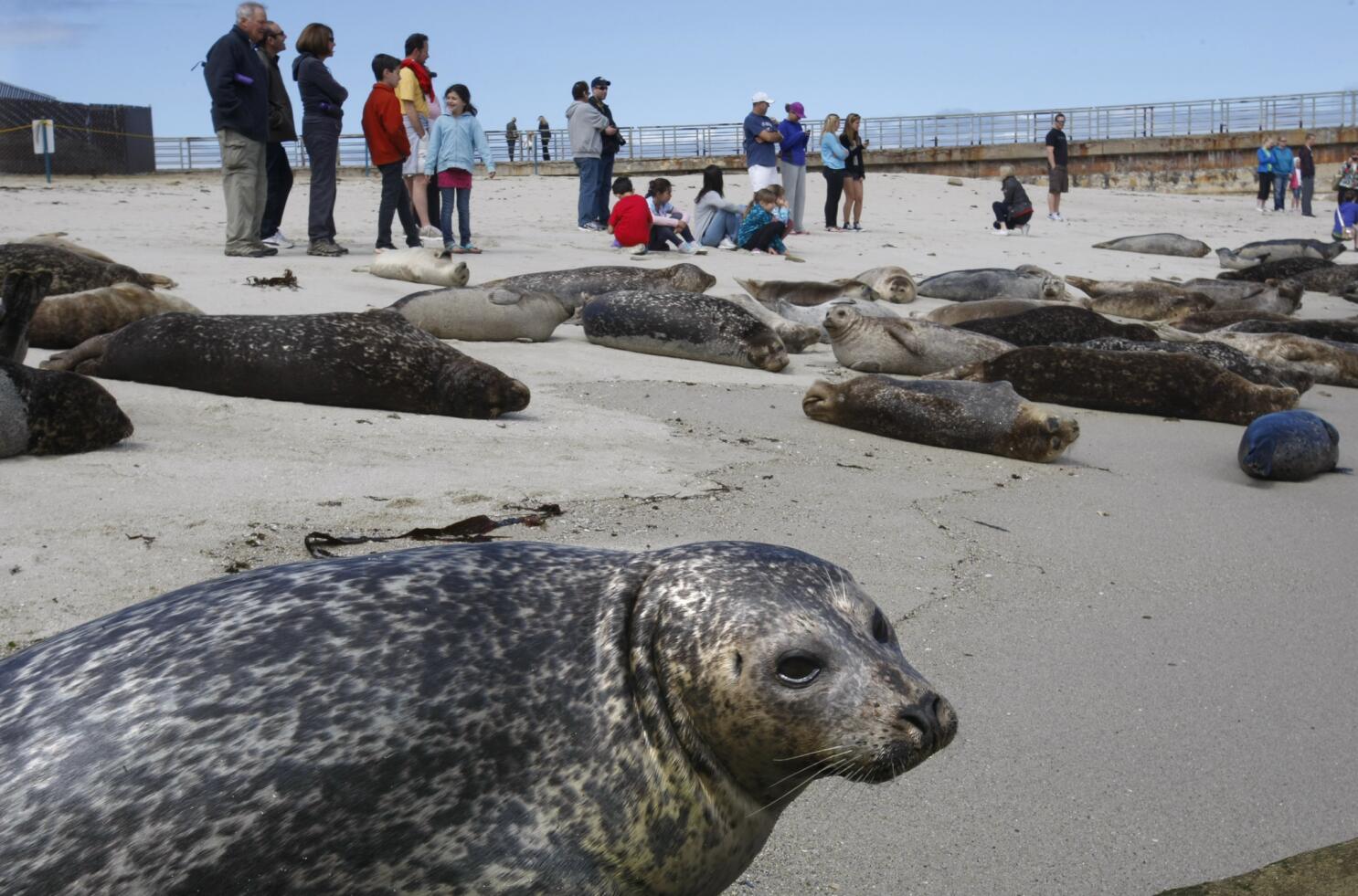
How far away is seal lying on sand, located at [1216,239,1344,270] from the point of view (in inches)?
754

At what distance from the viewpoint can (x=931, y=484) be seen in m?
5.73

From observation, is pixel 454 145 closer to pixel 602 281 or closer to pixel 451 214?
pixel 451 214

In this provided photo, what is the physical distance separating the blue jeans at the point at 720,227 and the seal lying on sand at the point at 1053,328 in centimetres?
594

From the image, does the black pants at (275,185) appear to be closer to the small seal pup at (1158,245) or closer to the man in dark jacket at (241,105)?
the man in dark jacket at (241,105)

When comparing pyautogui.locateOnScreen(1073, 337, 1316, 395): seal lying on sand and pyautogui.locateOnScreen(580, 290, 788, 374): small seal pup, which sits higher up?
pyautogui.locateOnScreen(580, 290, 788, 374): small seal pup

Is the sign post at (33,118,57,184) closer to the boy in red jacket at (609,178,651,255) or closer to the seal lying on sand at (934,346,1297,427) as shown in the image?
the boy in red jacket at (609,178,651,255)

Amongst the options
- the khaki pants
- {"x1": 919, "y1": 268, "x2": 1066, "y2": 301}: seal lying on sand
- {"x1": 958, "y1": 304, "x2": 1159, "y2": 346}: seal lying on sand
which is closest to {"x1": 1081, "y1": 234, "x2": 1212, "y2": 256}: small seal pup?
{"x1": 919, "y1": 268, "x2": 1066, "y2": 301}: seal lying on sand

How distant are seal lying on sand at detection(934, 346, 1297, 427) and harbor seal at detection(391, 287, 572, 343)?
2.60 m

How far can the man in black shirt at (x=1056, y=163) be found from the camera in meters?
21.5

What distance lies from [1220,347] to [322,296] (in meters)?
6.04

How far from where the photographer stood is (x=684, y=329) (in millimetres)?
8828

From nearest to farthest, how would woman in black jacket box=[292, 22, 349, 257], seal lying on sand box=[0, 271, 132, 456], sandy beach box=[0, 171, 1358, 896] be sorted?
sandy beach box=[0, 171, 1358, 896], seal lying on sand box=[0, 271, 132, 456], woman in black jacket box=[292, 22, 349, 257]

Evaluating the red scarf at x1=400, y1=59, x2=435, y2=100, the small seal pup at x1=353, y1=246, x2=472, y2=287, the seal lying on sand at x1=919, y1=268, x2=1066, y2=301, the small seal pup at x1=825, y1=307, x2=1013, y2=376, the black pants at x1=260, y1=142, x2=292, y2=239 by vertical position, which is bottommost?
the small seal pup at x1=825, y1=307, x2=1013, y2=376

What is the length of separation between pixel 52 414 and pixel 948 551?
126 inches
